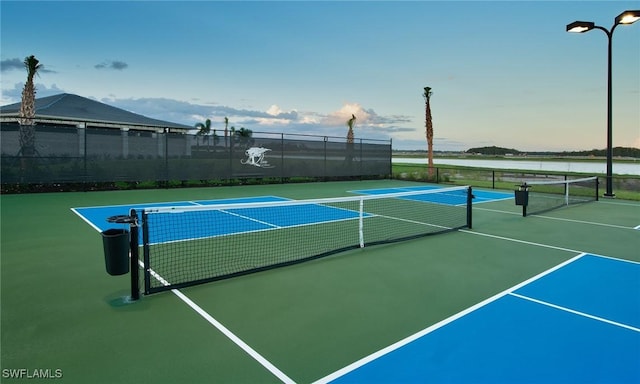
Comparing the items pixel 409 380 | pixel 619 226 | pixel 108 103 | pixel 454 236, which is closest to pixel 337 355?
pixel 409 380

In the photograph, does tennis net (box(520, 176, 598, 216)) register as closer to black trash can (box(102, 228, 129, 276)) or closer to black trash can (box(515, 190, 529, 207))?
black trash can (box(515, 190, 529, 207))

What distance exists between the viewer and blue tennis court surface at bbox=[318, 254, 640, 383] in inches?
121

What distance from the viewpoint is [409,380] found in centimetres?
297

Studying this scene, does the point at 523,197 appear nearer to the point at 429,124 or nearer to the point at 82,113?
the point at 429,124

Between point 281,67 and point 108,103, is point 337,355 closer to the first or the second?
point 281,67

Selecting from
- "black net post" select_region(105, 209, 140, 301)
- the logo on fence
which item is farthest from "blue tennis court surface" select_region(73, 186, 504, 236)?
the logo on fence

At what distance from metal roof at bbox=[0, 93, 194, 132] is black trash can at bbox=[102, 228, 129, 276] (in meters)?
19.4

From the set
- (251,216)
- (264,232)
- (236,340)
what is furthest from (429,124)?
(236,340)

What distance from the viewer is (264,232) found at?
8.69 m

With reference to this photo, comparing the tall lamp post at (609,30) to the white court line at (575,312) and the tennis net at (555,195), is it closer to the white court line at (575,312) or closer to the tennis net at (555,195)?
the tennis net at (555,195)

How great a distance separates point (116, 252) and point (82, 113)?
83.6 ft

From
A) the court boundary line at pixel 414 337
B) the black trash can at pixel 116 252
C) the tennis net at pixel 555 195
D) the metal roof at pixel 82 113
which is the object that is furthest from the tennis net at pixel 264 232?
the metal roof at pixel 82 113

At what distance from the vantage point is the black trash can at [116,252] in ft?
15.2

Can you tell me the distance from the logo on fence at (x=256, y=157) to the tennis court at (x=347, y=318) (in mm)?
13419
